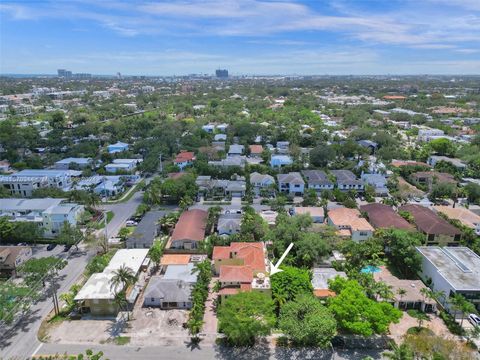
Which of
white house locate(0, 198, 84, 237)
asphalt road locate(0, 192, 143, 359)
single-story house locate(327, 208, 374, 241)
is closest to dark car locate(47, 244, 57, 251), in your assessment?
asphalt road locate(0, 192, 143, 359)

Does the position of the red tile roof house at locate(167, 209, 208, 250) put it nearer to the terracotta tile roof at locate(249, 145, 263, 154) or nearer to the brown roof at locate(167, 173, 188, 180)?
the brown roof at locate(167, 173, 188, 180)

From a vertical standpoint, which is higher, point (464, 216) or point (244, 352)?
point (464, 216)

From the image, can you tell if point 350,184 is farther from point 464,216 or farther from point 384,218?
point 464,216

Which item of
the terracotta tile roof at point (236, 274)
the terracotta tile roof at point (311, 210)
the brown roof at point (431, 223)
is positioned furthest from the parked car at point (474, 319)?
the terracotta tile roof at point (311, 210)

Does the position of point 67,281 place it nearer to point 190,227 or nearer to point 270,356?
point 190,227

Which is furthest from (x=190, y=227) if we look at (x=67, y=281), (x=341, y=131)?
(x=341, y=131)

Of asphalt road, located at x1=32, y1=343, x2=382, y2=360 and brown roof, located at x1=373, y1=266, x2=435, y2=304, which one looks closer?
asphalt road, located at x1=32, y1=343, x2=382, y2=360

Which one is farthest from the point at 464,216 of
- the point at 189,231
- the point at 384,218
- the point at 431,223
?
the point at 189,231

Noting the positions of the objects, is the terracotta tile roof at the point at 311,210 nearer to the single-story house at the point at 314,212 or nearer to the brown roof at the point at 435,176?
the single-story house at the point at 314,212
